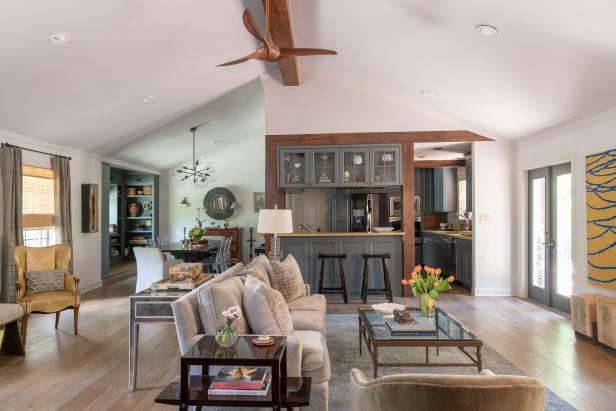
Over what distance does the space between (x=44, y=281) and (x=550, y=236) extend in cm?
644

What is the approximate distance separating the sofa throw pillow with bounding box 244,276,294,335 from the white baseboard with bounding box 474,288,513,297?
469cm

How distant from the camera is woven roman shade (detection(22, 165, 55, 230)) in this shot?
18.4ft

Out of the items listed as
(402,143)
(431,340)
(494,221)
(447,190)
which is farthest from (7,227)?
(447,190)

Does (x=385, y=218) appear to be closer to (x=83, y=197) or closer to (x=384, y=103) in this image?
(x=384, y=103)

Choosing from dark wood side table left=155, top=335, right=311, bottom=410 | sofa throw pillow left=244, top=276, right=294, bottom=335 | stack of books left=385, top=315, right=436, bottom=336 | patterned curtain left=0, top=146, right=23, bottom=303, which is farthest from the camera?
patterned curtain left=0, top=146, right=23, bottom=303

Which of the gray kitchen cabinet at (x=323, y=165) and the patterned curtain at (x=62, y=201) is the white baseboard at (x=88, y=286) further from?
the gray kitchen cabinet at (x=323, y=165)

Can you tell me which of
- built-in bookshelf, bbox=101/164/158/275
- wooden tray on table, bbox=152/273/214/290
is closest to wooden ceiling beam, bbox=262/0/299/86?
wooden tray on table, bbox=152/273/214/290

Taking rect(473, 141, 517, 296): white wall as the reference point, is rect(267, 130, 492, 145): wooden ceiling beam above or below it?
above

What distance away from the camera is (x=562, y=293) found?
5.45 metres

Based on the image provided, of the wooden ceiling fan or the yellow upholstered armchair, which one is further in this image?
the yellow upholstered armchair

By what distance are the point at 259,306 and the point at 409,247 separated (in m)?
4.27

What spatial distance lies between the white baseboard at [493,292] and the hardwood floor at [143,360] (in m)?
0.75

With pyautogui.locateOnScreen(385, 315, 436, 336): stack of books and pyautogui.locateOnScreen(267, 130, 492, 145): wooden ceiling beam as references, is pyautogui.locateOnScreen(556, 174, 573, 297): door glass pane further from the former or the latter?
pyautogui.locateOnScreen(385, 315, 436, 336): stack of books

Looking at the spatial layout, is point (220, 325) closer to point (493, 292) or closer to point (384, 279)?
point (384, 279)
